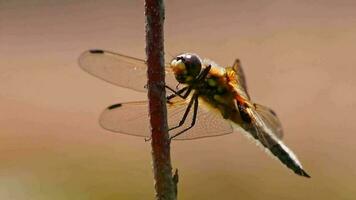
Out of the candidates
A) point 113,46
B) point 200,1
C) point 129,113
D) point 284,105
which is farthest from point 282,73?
point 129,113

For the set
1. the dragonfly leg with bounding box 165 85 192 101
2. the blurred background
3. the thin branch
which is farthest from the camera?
the blurred background

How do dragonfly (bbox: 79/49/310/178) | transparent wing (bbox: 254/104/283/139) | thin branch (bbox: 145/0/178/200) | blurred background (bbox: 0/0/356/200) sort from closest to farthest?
thin branch (bbox: 145/0/178/200) → dragonfly (bbox: 79/49/310/178) → transparent wing (bbox: 254/104/283/139) → blurred background (bbox: 0/0/356/200)

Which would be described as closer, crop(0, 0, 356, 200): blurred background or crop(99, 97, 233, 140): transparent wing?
crop(99, 97, 233, 140): transparent wing

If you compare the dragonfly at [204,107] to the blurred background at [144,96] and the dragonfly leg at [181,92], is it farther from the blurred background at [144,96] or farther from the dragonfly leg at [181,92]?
the blurred background at [144,96]

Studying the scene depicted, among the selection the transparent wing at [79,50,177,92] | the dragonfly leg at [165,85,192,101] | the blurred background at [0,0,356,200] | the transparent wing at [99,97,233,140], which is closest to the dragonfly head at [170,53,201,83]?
the dragonfly leg at [165,85,192,101]

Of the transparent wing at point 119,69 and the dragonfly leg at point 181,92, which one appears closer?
the dragonfly leg at point 181,92

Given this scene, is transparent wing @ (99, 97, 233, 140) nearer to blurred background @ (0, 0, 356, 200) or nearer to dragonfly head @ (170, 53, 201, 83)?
dragonfly head @ (170, 53, 201, 83)

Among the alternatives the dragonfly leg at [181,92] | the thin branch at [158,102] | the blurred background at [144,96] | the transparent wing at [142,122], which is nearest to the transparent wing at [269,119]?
the transparent wing at [142,122]
